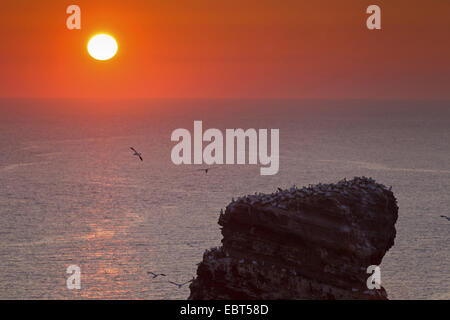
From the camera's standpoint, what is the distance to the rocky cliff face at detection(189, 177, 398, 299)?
4588 cm

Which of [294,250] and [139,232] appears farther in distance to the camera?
[139,232]

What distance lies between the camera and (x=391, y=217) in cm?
5022

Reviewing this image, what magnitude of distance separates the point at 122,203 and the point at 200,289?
372ft

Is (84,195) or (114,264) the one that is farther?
(84,195)

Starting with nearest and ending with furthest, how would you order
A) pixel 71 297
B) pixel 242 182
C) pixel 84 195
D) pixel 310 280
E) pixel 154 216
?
1. pixel 310 280
2. pixel 71 297
3. pixel 154 216
4. pixel 84 195
5. pixel 242 182

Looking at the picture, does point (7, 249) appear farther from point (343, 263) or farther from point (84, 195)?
point (343, 263)

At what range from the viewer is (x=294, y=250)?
4653 cm

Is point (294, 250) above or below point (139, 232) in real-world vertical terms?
above

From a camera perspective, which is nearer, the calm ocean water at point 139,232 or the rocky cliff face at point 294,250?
the rocky cliff face at point 294,250

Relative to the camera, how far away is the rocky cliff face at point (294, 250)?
1806 inches

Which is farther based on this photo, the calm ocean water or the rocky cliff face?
the calm ocean water

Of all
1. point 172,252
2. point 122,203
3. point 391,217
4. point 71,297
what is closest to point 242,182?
point 122,203
